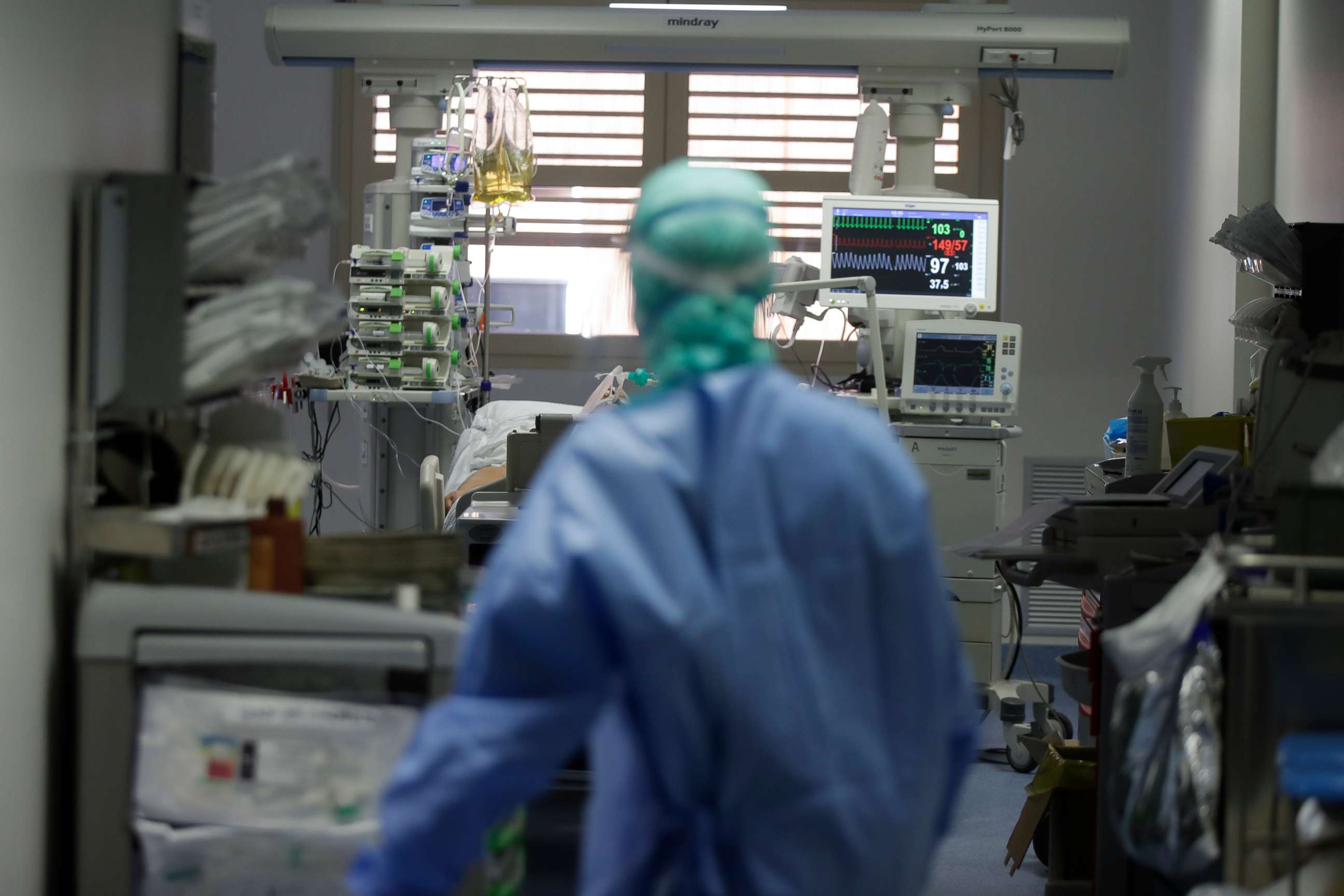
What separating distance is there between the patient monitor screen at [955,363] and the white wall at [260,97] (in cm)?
318

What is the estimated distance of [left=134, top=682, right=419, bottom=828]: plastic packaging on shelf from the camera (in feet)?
5.74

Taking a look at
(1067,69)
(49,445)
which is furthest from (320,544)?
(1067,69)

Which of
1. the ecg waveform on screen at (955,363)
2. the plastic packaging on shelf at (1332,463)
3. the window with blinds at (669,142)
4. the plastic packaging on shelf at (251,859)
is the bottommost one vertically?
the plastic packaging on shelf at (251,859)

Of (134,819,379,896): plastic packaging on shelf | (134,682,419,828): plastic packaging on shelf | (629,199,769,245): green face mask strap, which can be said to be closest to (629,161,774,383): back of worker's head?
(629,199,769,245): green face mask strap

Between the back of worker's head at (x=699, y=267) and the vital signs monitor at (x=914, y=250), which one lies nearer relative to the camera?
the back of worker's head at (x=699, y=267)

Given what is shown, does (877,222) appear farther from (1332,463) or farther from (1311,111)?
(1332,463)

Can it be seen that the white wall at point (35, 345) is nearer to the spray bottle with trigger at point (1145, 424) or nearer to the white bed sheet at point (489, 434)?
the spray bottle with trigger at point (1145, 424)

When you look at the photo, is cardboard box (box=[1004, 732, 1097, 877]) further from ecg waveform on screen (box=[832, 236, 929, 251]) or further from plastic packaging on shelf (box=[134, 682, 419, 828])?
Answer: ecg waveform on screen (box=[832, 236, 929, 251])

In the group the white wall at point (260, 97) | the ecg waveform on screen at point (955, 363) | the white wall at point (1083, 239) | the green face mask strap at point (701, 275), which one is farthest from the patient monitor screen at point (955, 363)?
the green face mask strap at point (701, 275)

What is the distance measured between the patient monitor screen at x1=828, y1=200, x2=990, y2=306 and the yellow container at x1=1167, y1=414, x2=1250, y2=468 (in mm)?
1395

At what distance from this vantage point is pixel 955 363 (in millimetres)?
4629

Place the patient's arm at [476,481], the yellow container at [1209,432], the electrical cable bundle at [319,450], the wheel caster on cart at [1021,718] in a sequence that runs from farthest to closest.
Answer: the electrical cable bundle at [319,450] → the patient's arm at [476,481] → the wheel caster on cart at [1021,718] → the yellow container at [1209,432]

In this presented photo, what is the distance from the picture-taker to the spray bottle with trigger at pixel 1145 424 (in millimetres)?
3711

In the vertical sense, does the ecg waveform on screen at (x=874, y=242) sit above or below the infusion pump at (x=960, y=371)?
above
